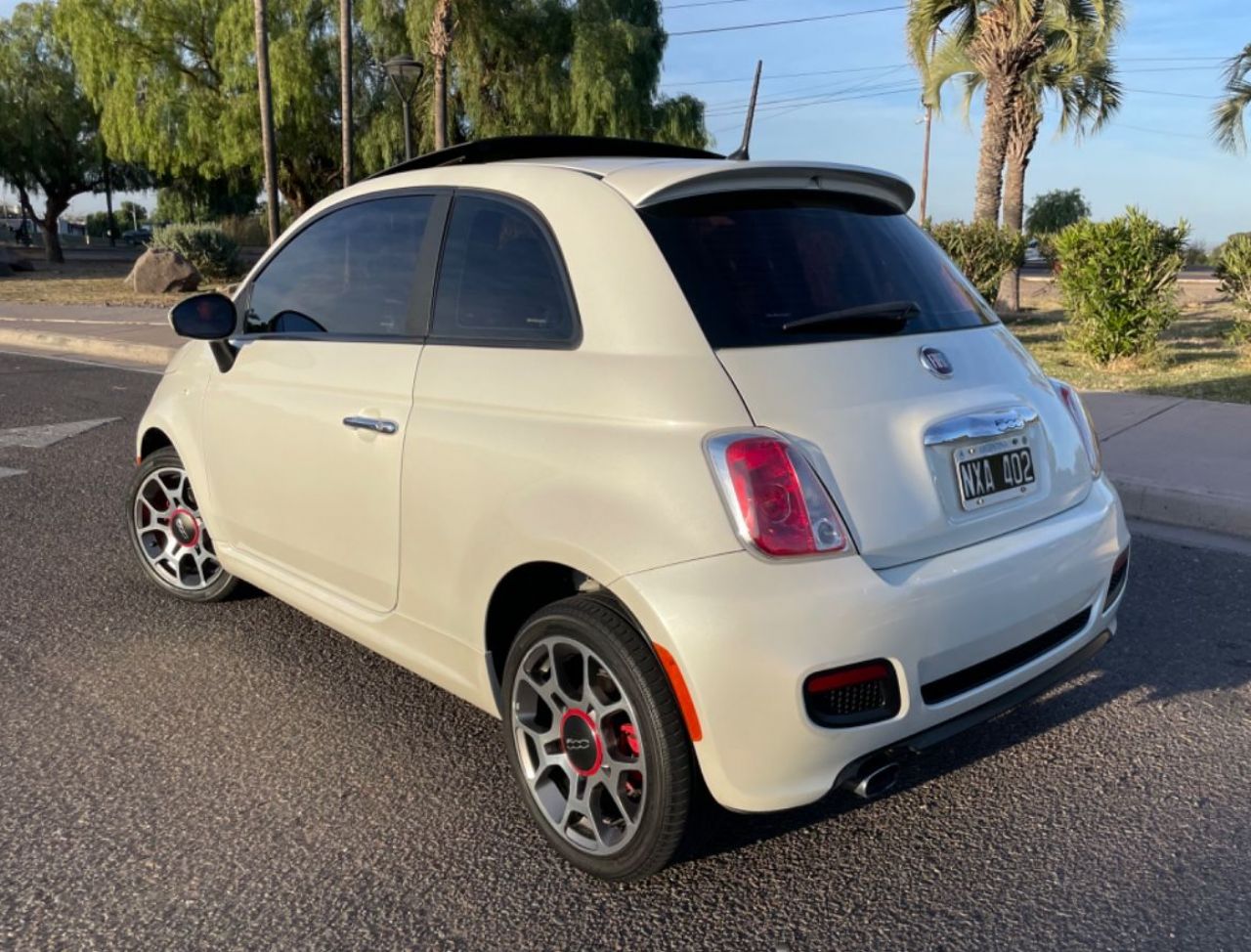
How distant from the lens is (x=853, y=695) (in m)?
2.37

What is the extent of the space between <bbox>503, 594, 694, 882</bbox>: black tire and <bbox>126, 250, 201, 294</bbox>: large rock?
23.2m

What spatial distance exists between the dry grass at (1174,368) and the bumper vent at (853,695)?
24.1ft

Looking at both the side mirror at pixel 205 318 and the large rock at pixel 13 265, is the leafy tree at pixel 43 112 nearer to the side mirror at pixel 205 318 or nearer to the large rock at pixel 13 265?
the large rock at pixel 13 265

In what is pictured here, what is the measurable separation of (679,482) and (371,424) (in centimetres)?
117

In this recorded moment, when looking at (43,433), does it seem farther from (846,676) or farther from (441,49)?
(441,49)

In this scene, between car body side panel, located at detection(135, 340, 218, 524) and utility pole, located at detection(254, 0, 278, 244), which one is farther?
utility pole, located at detection(254, 0, 278, 244)

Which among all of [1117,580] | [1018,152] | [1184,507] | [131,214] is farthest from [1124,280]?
[131,214]

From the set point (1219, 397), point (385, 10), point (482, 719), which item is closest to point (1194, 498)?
point (1219, 397)

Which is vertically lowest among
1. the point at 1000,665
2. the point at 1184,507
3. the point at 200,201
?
the point at 1184,507

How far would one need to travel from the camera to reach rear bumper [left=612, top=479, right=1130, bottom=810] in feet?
7.49

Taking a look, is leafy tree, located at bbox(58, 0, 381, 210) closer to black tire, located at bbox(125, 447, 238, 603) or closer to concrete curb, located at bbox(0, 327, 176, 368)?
concrete curb, located at bbox(0, 327, 176, 368)

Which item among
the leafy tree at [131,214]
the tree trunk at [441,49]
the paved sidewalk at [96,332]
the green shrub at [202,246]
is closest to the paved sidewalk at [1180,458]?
the paved sidewalk at [96,332]

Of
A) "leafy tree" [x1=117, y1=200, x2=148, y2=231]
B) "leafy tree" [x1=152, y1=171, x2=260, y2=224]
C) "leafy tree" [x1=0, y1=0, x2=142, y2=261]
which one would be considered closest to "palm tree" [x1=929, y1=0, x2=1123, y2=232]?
"leafy tree" [x1=152, y1=171, x2=260, y2=224]

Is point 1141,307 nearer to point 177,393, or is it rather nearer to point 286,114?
point 177,393
